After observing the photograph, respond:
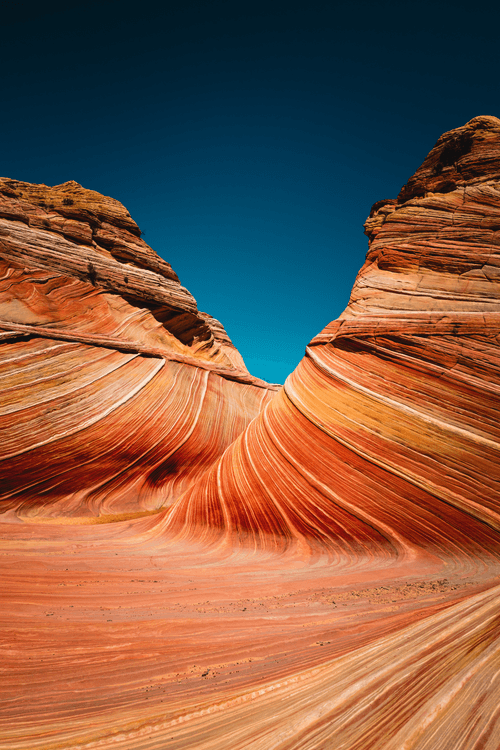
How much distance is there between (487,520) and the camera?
2441mm

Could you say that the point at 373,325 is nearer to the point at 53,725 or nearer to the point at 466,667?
the point at 466,667

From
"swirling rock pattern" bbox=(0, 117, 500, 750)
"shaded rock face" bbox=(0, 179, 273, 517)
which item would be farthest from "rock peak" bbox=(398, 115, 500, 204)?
"shaded rock face" bbox=(0, 179, 273, 517)

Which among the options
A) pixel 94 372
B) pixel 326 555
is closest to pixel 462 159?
pixel 326 555

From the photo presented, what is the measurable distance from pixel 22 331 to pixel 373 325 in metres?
4.51

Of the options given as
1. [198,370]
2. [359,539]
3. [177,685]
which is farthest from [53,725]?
[198,370]

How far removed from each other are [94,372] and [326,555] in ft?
12.6

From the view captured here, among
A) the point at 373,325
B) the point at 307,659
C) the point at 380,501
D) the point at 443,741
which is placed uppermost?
the point at 373,325

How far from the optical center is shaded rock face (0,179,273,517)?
161 inches

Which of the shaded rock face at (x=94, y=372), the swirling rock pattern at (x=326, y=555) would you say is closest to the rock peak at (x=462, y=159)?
the swirling rock pattern at (x=326, y=555)

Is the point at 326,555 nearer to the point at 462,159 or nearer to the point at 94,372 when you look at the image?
the point at 94,372

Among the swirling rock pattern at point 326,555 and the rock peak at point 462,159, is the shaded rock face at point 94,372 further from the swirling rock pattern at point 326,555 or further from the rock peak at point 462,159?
the rock peak at point 462,159

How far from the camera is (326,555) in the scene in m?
2.87

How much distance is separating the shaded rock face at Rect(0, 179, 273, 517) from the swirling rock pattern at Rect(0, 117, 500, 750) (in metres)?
0.09

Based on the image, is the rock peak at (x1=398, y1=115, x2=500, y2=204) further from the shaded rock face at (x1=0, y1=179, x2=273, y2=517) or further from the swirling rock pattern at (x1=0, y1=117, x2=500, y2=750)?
the shaded rock face at (x1=0, y1=179, x2=273, y2=517)
